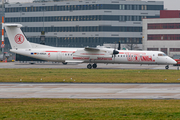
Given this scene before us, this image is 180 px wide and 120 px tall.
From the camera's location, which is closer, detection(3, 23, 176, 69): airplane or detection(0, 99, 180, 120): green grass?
detection(0, 99, 180, 120): green grass

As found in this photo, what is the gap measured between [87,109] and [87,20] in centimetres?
11286

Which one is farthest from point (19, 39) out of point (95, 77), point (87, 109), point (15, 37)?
point (87, 109)

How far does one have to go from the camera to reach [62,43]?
5241 inches

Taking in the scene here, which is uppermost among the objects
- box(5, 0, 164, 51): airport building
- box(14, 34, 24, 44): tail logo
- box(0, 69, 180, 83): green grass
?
box(5, 0, 164, 51): airport building

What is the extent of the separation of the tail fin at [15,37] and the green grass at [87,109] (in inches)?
1513

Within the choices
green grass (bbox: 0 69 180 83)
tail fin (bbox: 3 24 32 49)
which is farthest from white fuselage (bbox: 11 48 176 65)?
green grass (bbox: 0 69 180 83)

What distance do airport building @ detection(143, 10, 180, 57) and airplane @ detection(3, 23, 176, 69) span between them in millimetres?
53717

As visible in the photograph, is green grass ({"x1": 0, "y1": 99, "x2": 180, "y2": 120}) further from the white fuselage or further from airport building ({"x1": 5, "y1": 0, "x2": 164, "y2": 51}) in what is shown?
airport building ({"x1": 5, "y1": 0, "x2": 164, "y2": 51})

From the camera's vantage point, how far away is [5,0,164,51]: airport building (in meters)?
125

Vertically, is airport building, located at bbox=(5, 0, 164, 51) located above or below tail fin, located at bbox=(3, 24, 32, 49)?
above

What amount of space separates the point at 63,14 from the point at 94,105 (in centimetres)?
11656

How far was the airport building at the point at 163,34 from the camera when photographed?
102938 millimetres

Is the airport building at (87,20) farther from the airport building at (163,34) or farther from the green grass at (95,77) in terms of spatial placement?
the green grass at (95,77)

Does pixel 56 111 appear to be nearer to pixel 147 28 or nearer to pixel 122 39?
pixel 147 28
